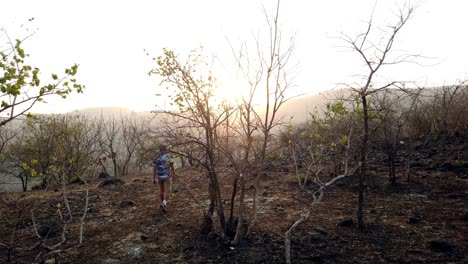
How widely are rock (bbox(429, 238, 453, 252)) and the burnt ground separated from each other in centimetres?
2

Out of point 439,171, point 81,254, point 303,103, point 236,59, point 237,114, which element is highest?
point 303,103

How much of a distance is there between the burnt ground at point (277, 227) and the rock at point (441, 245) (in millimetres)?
17

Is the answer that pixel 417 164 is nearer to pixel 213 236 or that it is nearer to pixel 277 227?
pixel 277 227

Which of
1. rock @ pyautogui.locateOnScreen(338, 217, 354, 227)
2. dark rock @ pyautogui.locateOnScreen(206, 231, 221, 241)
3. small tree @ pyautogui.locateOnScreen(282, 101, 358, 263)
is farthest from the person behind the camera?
rock @ pyautogui.locateOnScreen(338, 217, 354, 227)

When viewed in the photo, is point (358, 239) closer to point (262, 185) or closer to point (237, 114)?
point (237, 114)

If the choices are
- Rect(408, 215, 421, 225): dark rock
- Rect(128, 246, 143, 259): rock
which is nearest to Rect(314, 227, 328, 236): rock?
Rect(408, 215, 421, 225): dark rock

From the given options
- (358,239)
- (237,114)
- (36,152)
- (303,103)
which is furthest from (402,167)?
(303,103)

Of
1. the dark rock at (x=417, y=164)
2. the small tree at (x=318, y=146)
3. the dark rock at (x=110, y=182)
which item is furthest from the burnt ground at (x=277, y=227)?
the dark rock at (x=110, y=182)

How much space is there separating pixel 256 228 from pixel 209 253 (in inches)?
58.2

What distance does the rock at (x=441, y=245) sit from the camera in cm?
548

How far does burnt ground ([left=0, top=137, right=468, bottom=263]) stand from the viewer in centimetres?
561

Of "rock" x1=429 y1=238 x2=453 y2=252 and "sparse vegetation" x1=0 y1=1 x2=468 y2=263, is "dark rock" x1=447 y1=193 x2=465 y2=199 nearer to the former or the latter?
"sparse vegetation" x1=0 y1=1 x2=468 y2=263

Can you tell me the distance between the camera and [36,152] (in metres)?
16.9

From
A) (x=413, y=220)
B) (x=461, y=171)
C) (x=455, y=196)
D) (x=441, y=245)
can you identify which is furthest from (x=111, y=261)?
(x=461, y=171)
